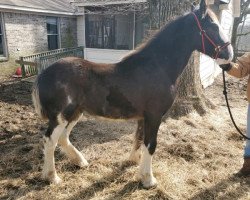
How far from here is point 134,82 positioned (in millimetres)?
3373

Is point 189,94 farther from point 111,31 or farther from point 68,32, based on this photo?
point 68,32

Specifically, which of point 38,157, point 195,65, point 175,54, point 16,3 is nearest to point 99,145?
point 38,157

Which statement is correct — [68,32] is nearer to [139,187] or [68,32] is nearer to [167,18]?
[167,18]

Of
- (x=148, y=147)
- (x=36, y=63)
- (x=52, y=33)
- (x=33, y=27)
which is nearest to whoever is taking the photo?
(x=148, y=147)

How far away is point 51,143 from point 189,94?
394 cm

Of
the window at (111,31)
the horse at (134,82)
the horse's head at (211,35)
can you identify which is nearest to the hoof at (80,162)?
the horse at (134,82)

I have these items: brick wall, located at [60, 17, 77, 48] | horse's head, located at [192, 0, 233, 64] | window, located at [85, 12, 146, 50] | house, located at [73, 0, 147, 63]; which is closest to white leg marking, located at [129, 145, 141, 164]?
horse's head, located at [192, 0, 233, 64]

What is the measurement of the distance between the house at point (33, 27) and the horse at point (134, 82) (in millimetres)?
10583

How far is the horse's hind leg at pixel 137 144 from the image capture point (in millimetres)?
4009

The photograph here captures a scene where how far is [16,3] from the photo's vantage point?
42.3 feet

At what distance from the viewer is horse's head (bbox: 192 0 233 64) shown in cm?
337

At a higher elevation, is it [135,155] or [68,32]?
[68,32]

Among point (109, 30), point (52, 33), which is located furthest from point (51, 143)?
point (52, 33)

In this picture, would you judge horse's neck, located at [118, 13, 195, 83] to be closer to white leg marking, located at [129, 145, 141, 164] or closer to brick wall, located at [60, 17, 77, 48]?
white leg marking, located at [129, 145, 141, 164]
